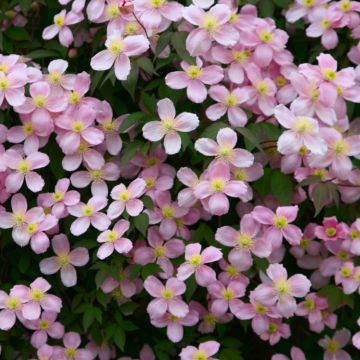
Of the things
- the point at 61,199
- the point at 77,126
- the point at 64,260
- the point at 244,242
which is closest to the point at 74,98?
the point at 77,126

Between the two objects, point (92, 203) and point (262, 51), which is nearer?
point (92, 203)

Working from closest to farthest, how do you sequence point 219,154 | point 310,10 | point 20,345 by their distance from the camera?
point 219,154 → point 20,345 → point 310,10

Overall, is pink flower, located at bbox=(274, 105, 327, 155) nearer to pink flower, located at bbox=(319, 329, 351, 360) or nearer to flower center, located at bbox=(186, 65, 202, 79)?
flower center, located at bbox=(186, 65, 202, 79)

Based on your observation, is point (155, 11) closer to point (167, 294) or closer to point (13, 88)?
point (13, 88)

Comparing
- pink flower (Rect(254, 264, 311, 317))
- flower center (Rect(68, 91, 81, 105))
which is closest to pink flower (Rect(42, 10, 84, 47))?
flower center (Rect(68, 91, 81, 105))

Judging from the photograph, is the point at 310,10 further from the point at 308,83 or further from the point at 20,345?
the point at 20,345

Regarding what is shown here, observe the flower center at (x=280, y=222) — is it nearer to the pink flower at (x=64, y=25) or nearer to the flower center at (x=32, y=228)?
the flower center at (x=32, y=228)

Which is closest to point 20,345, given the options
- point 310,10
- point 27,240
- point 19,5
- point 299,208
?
point 27,240
